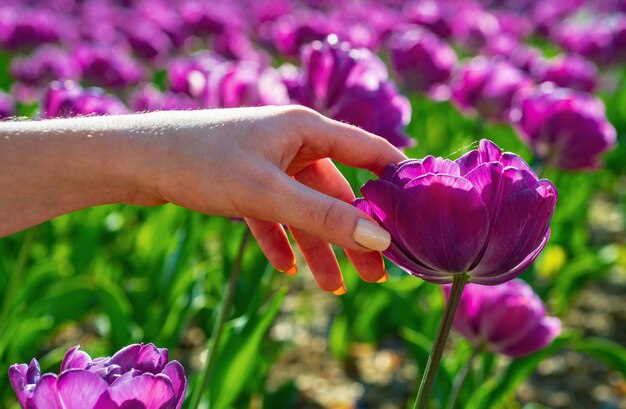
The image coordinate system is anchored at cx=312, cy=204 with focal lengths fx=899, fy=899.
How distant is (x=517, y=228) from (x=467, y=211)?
0.06m

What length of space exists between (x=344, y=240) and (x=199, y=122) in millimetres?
252

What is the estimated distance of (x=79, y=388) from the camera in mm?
923

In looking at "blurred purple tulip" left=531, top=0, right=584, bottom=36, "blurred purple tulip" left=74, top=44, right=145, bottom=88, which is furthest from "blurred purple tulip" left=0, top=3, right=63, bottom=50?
"blurred purple tulip" left=531, top=0, right=584, bottom=36

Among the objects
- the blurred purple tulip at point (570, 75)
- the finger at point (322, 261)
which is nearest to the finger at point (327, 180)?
the finger at point (322, 261)

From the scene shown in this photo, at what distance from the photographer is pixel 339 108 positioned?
2.00 meters

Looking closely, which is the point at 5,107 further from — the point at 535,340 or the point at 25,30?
the point at 25,30

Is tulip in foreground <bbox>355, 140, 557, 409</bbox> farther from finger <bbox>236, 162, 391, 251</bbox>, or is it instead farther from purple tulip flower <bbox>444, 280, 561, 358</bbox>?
purple tulip flower <bbox>444, 280, 561, 358</bbox>

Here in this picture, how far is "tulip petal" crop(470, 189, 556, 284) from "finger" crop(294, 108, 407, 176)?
24 cm

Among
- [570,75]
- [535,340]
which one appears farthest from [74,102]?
[570,75]

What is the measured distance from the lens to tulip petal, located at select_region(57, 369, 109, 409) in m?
0.92

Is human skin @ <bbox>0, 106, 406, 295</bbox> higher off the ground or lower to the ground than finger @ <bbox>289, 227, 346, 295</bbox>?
higher

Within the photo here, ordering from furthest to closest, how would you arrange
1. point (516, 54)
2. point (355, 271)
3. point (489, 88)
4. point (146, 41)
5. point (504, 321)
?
point (146, 41) → point (516, 54) → point (489, 88) → point (355, 271) → point (504, 321)

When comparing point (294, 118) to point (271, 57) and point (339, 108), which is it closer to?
point (339, 108)

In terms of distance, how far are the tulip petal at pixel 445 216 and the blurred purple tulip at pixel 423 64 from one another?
262 centimetres
